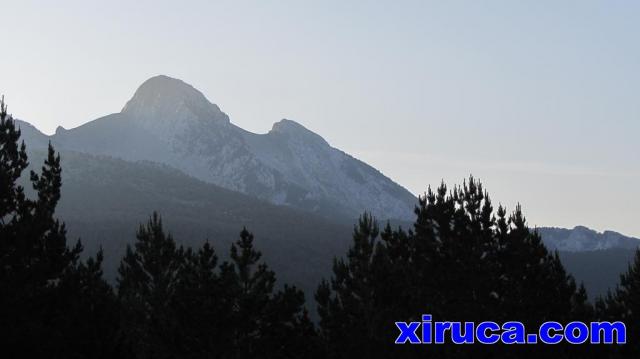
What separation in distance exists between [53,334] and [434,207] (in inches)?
841

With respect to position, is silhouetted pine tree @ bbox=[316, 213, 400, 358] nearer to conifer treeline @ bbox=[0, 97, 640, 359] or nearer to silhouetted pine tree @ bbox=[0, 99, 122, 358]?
conifer treeline @ bbox=[0, 97, 640, 359]

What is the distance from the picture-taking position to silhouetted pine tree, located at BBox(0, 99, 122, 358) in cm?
2331

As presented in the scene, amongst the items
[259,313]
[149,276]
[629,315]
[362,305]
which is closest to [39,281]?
[259,313]

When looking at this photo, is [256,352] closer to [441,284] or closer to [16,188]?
[441,284]

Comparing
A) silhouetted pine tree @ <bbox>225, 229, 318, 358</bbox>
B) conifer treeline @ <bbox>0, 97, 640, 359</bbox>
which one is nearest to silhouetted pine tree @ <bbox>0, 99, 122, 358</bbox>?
conifer treeline @ <bbox>0, 97, 640, 359</bbox>

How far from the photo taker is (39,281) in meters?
25.0

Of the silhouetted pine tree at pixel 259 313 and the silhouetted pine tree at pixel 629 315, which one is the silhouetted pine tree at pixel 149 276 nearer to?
the silhouetted pine tree at pixel 259 313

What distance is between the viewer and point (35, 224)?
2461 centimetres

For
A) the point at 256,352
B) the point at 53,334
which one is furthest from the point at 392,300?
the point at 53,334

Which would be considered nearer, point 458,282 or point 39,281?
point 39,281

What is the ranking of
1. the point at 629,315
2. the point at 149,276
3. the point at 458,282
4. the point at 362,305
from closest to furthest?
1. the point at 458,282
2. the point at 362,305
3. the point at 629,315
4. the point at 149,276

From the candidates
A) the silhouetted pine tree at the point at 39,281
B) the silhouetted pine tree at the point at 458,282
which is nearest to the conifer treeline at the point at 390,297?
the silhouetted pine tree at the point at 458,282

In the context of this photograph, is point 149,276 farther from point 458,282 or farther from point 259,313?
point 458,282

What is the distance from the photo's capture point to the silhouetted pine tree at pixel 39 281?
76.5ft
